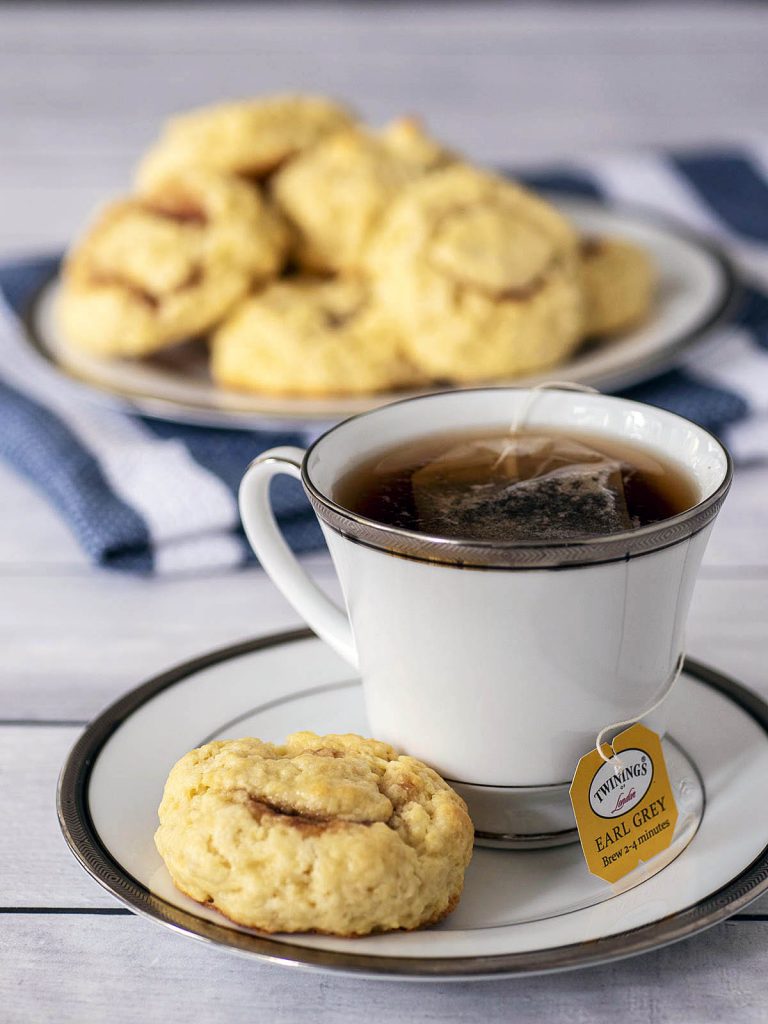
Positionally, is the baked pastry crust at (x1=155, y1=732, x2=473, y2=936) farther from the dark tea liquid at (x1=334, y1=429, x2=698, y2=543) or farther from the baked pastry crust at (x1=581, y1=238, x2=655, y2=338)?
the baked pastry crust at (x1=581, y1=238, x2=655, y2=338)

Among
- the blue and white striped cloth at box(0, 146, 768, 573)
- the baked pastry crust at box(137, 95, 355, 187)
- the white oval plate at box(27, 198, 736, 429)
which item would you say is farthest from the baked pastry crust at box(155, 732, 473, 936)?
the baked pastry crust at box(137, 95, 355, 187)

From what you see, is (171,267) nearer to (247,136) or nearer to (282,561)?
(247,136)

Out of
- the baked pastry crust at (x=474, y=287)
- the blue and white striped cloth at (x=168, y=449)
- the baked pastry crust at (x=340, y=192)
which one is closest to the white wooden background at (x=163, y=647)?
the blue and white striped cloth at (x=168, y=449)

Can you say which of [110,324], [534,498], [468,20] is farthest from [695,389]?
[468,20]

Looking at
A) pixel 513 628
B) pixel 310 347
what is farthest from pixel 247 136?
pixel 513 628

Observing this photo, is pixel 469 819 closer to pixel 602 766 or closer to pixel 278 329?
pixel 602 766
